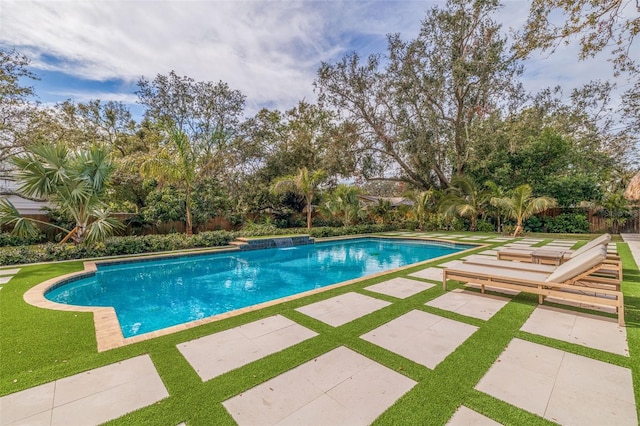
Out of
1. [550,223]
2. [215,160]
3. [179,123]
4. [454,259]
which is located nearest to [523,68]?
[550,223]

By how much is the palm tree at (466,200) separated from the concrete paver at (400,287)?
504 inches

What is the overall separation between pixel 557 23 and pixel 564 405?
702 cm

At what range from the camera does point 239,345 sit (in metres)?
3.37

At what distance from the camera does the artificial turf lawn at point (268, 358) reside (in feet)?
7.38

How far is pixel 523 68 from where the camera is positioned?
54.5 ft

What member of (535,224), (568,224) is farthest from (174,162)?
(568,224)

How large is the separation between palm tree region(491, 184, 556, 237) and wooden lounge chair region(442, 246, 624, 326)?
11.2m

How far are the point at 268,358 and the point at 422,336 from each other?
1897 mm

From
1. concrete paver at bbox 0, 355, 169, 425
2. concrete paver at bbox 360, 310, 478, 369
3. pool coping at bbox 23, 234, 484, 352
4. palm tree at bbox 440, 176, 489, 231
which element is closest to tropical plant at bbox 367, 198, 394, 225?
palm tree at bbox 440, 176, 489, 231

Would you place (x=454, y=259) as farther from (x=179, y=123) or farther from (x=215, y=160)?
(x=179, y=123)

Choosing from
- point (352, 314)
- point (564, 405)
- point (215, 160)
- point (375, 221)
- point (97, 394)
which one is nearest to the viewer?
point (564, 405)

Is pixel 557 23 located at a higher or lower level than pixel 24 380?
higher

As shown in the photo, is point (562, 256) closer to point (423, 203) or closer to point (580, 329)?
point (580, 329)

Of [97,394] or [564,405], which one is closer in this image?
[564,405]
